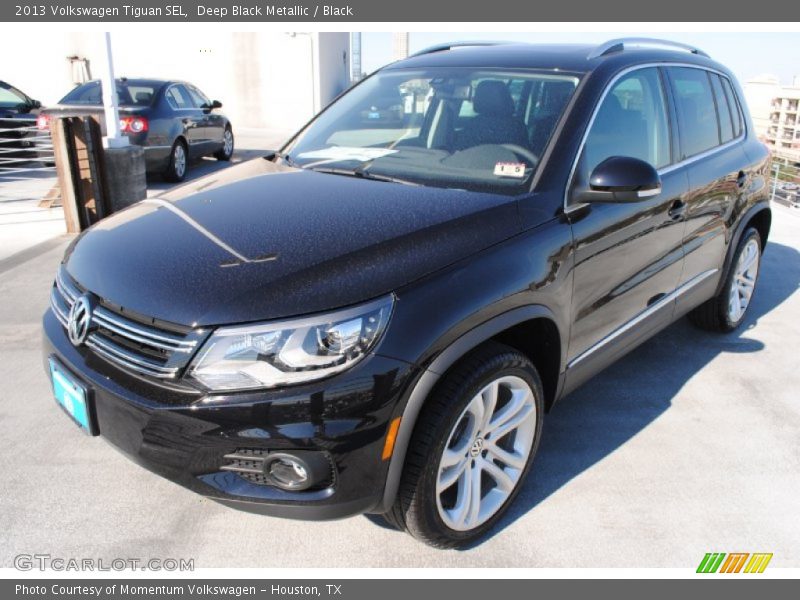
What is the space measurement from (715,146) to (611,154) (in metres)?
1.30

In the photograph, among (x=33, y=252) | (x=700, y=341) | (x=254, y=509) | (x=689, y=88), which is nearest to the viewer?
(x=254, y=509)

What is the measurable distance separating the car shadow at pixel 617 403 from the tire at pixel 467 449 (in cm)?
17

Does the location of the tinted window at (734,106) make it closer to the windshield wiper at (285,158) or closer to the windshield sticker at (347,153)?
the windshield sticker at (347,153)

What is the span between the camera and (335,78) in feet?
91.9

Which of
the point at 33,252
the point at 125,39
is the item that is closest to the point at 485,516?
the point at 33,252

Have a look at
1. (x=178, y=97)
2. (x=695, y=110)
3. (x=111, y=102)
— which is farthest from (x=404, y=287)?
(x=178, y=97)

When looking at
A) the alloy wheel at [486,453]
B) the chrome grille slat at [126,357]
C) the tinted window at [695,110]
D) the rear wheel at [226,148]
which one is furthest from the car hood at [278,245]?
the rear wheel at [226,148]

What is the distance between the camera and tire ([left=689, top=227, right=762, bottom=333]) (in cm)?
430

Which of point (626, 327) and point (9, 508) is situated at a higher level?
point (626, 327)

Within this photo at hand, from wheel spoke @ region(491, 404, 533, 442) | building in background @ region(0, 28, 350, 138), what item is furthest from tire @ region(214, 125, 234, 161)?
wheel spoke @ region(491, 404, 533, 442)

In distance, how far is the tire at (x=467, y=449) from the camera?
2.16 m

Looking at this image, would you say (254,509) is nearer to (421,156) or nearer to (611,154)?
(421,156)

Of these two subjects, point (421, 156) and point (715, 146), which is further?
point (715, 146)

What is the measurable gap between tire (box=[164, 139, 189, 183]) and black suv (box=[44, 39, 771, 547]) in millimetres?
6979
